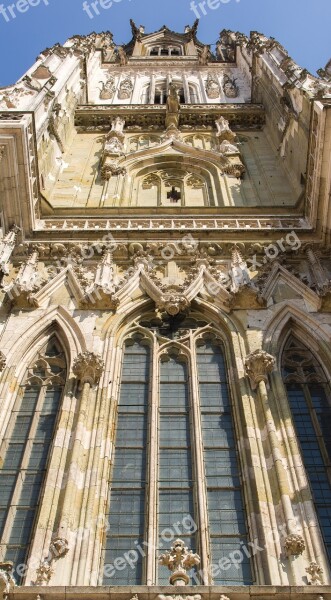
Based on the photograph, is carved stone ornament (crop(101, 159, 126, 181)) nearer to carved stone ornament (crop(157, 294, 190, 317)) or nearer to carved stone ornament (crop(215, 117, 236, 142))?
carved stone ornament (crop(215, 117, 236, 142))

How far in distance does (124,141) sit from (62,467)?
17501mm

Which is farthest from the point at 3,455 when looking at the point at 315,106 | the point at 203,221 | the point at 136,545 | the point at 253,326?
the point at 315,106

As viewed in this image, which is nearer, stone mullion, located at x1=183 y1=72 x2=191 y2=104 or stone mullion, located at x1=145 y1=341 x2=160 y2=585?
stone mullion, located at x1=145 y1=341 x2=160 y2=585

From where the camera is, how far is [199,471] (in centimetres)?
1088

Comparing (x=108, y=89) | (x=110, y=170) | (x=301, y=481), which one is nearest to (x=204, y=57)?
(x=108, y=89)

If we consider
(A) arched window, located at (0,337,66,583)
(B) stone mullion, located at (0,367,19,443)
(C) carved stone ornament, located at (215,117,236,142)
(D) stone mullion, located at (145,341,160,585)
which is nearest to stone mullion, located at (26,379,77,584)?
(A) arched window, located at (0,337,66,583)

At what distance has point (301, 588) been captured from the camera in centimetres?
775

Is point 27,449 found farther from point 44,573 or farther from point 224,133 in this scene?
point 224,133

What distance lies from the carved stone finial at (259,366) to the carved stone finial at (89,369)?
254 cm

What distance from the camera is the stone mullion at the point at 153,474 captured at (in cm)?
945

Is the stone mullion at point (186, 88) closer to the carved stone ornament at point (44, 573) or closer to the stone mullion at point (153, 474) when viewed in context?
the stone mullion at point (153, 474)

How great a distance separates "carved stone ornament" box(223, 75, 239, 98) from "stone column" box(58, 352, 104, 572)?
2257 centimetres

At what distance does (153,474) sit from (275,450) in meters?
1.82

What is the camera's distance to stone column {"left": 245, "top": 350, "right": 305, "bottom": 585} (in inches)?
360
